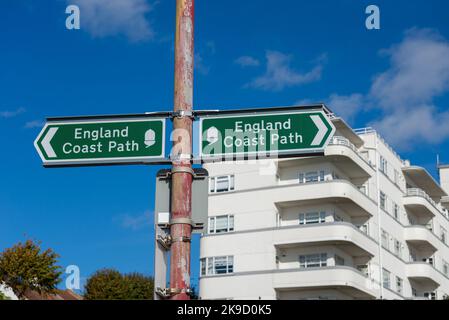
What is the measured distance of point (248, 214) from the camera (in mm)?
56344

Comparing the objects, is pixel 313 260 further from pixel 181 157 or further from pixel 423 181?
pixel 181 157

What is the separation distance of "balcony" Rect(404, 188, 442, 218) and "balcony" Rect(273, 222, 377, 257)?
12.5 metres

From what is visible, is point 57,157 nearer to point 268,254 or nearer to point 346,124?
point 268,254

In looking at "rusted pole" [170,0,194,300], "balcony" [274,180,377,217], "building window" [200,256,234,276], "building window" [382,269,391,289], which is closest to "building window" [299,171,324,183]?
"balcony" [274,180,377,217]

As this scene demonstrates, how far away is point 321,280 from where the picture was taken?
173 ft

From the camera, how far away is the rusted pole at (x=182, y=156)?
23.4ft

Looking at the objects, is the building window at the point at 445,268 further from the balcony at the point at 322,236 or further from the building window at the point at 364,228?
the balcony at the point at 322,236

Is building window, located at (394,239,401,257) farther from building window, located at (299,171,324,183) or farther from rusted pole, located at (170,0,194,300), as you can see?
rusted pole, located at (170,0,194,300)

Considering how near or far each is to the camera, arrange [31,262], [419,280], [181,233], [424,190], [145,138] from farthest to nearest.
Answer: [424,190]
[419,280]
[31,262]
[145,138]
[181,233]

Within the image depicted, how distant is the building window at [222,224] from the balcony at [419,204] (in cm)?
1811

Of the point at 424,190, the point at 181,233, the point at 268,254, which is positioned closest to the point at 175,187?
the point at 181,233

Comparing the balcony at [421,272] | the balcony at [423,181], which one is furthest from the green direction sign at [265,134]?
the balcony at [423,181]

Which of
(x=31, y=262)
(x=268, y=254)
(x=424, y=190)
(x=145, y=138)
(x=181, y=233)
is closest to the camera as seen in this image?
(x=181, y=233)
